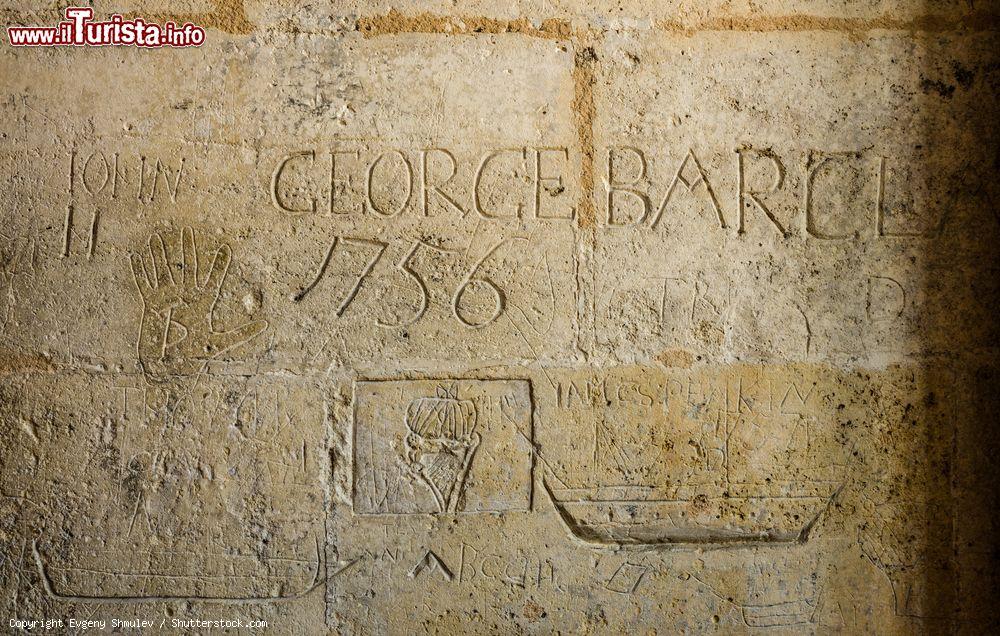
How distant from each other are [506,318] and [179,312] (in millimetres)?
1374

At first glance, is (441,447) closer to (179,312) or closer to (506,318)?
(506,318)

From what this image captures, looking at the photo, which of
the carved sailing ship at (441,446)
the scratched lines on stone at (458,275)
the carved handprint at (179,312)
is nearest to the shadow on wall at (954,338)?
the scratched lines on stone at (458,275)

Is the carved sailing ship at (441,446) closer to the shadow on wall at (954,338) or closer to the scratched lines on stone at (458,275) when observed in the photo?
the scratched lines on stone at (458,275)

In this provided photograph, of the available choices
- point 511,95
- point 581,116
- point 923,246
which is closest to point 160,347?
point 511,95

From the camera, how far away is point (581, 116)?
277 cm

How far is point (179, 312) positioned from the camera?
107 inches

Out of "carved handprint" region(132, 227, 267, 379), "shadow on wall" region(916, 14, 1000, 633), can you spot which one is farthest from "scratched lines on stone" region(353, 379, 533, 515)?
"shadow on wall" region(916, 14, 1000, 633)

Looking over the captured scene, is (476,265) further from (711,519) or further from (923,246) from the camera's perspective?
(923,246)

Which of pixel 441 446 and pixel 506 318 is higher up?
pixel 506 318

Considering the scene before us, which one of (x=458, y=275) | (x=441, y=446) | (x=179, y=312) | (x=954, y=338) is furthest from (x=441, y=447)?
(x=954, y=338)

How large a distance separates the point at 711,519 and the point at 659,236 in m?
1.21

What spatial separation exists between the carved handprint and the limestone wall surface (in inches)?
0.5

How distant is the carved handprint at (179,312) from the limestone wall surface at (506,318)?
0.01 m

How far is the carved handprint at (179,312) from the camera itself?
2.72 metres
